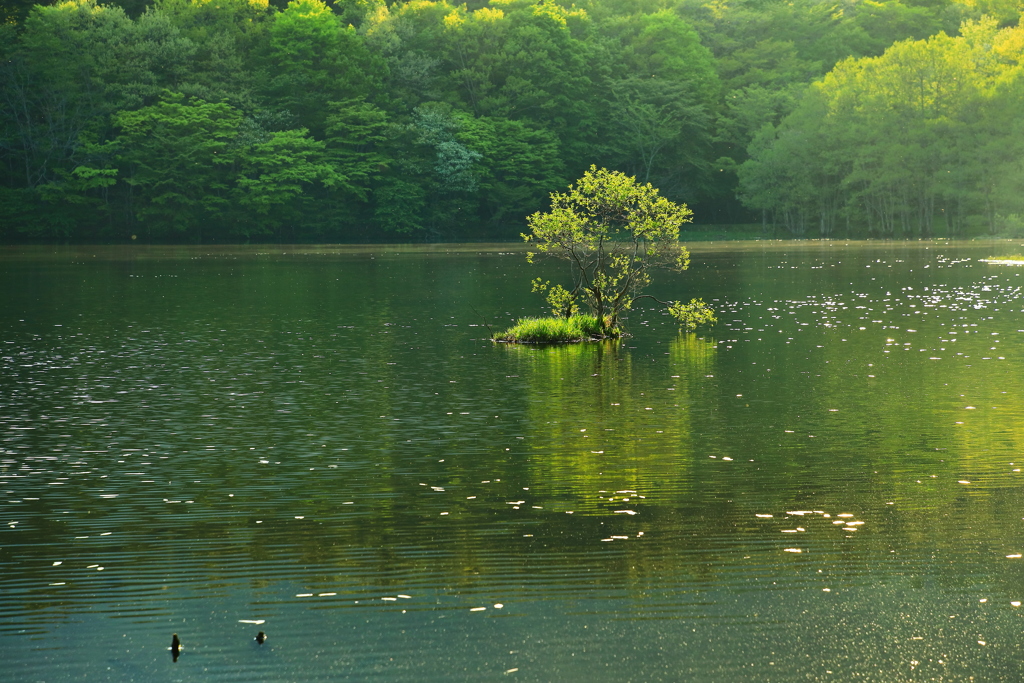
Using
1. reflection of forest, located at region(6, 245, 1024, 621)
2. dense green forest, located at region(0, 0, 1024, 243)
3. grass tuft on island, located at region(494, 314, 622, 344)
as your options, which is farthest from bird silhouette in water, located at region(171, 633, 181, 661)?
→ dense green forest, located at region(0, 0, 1024, 243)

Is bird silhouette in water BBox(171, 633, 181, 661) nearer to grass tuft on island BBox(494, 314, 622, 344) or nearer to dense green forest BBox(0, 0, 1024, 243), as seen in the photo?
grass tuft on island BBox(494, 314, 622, 344)

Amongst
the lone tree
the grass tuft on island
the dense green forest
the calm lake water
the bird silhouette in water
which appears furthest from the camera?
the dense green forest

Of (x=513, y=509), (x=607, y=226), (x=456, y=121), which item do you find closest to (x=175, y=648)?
(x=513, y=509)

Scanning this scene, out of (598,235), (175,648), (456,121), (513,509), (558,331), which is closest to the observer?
(175,648)

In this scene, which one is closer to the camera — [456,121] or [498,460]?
[498,460]

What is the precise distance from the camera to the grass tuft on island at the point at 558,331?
98.2 feet

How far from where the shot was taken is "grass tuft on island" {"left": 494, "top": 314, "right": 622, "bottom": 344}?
29938mm

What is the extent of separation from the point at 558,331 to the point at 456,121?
7341cm

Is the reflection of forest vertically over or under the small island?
under

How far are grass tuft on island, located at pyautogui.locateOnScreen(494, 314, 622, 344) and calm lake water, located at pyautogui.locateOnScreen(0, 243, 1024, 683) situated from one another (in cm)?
107

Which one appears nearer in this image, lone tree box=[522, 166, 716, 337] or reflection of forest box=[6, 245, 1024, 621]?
reflection of forest box=[6, 245, 1024, 621]

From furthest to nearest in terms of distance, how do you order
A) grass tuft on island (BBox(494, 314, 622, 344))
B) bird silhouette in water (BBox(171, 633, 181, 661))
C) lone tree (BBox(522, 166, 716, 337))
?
lone tree (BBox(522, 166, 716, 337))
grass tuft on island (BBox(494, 314, 622, 344))
bird silhouette in water (BBox(171, 633, 181, 661))

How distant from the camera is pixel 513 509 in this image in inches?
487

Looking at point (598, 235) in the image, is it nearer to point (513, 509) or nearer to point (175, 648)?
point (513, 509)
